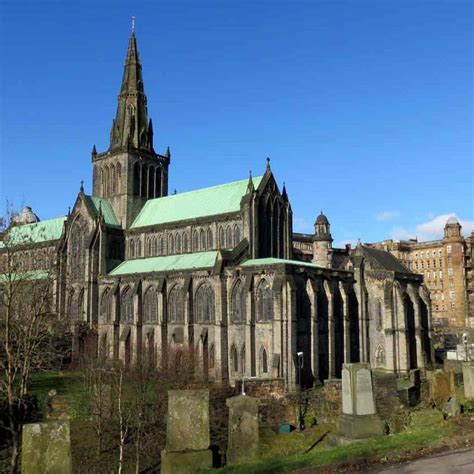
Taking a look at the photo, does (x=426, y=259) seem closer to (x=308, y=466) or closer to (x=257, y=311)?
(x=257, y=311)

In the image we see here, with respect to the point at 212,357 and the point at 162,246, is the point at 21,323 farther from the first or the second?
the point at 162,246

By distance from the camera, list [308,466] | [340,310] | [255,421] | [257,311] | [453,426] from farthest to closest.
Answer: [340,310], [257,311], [453,426], [255,421], [308,466]

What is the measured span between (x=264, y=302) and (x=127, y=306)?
19.2m

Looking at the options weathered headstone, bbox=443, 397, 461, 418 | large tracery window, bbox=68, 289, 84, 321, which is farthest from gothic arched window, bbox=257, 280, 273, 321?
large tracery window, bbox=68, 289, 84, 321

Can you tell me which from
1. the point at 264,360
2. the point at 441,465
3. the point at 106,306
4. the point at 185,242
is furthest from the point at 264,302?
the point at 441,465

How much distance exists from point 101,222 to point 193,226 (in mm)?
12251

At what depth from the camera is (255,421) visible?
15039 millimetres

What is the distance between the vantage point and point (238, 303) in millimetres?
51000

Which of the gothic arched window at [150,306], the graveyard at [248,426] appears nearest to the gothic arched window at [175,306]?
the gothic arched window at [150,306]

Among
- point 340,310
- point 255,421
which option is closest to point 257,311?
point 340,310

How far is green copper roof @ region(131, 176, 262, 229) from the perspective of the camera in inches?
2363

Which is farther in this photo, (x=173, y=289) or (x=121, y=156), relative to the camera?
(x=121, y=156)

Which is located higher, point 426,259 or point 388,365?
point 426,259

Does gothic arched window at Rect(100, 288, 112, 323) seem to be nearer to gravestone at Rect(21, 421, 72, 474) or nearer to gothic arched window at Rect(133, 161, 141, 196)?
gothic arched window at Rect(133, 161, 141, 196)
